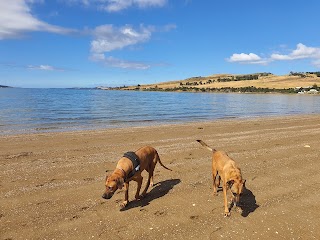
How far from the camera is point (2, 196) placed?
779 cm

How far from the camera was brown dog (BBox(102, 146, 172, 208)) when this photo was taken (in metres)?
6.37

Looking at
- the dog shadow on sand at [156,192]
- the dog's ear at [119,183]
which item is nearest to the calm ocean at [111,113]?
the dog shadow on sand at [156,192]

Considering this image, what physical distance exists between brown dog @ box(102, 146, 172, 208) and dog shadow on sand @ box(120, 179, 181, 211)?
0.14 metres

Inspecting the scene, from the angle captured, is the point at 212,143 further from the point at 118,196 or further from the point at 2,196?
the point at 2,196

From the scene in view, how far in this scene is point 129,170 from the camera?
696cm

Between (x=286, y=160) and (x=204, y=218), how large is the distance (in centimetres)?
630

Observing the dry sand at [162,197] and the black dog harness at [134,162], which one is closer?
the dry sand at [162,197]

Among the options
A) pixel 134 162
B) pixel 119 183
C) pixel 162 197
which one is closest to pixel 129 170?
pixel 134 162

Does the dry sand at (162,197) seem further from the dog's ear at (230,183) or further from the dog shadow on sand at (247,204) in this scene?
the dog's ear at (230,183)

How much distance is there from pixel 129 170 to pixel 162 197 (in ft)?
5.25

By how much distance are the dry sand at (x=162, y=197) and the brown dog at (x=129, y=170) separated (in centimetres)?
67

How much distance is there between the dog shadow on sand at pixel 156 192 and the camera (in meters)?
7.55

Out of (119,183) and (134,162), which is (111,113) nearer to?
(134,162)

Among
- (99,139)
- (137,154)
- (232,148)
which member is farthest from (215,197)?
(99,139)
